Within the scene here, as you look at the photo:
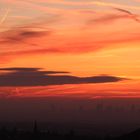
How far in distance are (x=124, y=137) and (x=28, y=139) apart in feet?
477

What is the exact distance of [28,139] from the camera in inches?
7815

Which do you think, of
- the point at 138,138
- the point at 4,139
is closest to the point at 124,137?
the point at 138,138

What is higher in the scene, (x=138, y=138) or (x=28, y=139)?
(x=138, y=138)

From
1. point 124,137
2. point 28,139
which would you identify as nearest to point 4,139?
point 28,139

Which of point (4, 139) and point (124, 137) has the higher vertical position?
point (124, 137)

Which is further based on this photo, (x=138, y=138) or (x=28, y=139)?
(x=28, y=139)

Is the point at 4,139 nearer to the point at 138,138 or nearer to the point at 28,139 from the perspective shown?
the point at 28,139

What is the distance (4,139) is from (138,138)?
14391cm

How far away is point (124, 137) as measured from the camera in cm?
5581

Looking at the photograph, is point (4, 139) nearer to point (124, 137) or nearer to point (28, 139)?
point (28, 139)

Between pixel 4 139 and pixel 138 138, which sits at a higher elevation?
pixel 138 138

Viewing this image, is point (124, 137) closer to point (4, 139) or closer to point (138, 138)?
point (138, 138)

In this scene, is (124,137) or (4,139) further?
(4,139)

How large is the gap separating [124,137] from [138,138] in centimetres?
282
